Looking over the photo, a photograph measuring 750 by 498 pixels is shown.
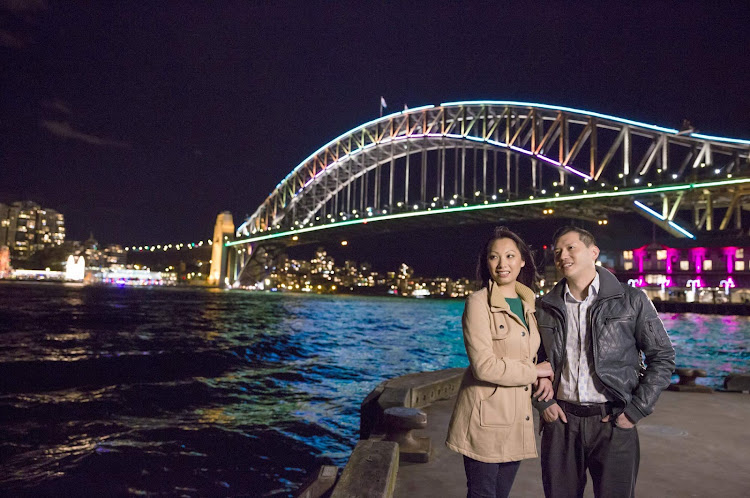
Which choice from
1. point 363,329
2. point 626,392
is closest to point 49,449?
point 626,392

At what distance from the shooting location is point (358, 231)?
2771 inches

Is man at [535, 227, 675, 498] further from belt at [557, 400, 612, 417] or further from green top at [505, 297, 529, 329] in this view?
green top at [505, 297, 529, 329]

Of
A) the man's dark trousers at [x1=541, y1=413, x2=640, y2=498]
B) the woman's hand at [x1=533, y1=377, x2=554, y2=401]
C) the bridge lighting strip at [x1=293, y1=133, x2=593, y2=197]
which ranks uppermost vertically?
the bridge lighting strip at [x1=293, y1=133, x2=593, y2=197]

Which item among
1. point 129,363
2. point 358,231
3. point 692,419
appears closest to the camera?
point 692,419

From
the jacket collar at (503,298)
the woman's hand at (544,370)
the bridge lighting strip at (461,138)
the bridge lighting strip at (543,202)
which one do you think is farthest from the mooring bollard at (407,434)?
the bridge lighting strip at (461,138)

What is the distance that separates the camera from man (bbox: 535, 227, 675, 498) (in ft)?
7.53

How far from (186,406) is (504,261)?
748cm

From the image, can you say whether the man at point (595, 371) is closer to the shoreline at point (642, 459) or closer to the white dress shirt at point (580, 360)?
the white dress shirt at point (580, 360)

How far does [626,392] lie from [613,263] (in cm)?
6514

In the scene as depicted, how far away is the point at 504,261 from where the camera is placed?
2.36 m

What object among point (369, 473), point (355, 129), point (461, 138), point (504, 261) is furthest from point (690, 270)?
point (504, 261)

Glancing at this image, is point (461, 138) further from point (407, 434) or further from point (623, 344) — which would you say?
point (623, 344)

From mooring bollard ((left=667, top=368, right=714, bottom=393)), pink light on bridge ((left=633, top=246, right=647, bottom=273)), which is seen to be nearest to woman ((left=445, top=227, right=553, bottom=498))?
mooring bollard ((left=667, top=368, right=714, bottom=393))

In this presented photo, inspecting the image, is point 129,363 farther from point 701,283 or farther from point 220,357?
point 701,283
